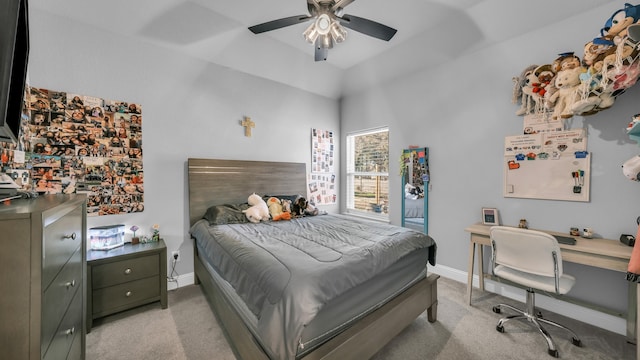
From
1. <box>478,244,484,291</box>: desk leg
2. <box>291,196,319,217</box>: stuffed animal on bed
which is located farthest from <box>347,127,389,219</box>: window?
<box>478,244,484,291</box>: desk leg

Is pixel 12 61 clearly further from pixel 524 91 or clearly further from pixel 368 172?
pixel 368 172

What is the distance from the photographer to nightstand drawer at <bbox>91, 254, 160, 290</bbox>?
6.82ft

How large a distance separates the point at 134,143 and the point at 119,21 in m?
1.17

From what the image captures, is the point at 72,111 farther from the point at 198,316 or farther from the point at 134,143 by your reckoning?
the point at 198,316

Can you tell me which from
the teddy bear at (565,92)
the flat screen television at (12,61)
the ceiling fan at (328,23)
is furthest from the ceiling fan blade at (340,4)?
the teddy bear at (565,92)

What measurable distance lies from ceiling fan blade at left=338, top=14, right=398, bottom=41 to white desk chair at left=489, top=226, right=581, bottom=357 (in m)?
1.89

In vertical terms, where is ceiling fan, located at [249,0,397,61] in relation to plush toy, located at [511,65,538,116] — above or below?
above

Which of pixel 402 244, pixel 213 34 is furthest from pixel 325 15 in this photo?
pixel 402 244

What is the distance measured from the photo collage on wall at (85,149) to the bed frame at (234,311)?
1.96 feet

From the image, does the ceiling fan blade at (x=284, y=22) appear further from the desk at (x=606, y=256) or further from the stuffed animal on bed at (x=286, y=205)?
the desk at (x=606, y=256)

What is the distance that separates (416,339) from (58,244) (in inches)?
91.2

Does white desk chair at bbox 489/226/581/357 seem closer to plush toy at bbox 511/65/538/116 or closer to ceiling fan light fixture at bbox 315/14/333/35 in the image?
plush toy at bbox 511/65/538/116

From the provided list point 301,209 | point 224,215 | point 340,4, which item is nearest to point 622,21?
point 340,4

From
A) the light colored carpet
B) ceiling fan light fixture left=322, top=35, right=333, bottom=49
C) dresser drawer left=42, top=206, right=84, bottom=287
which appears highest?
ceiling fan light fixture left=322, top=35, right=333, bottom=49
